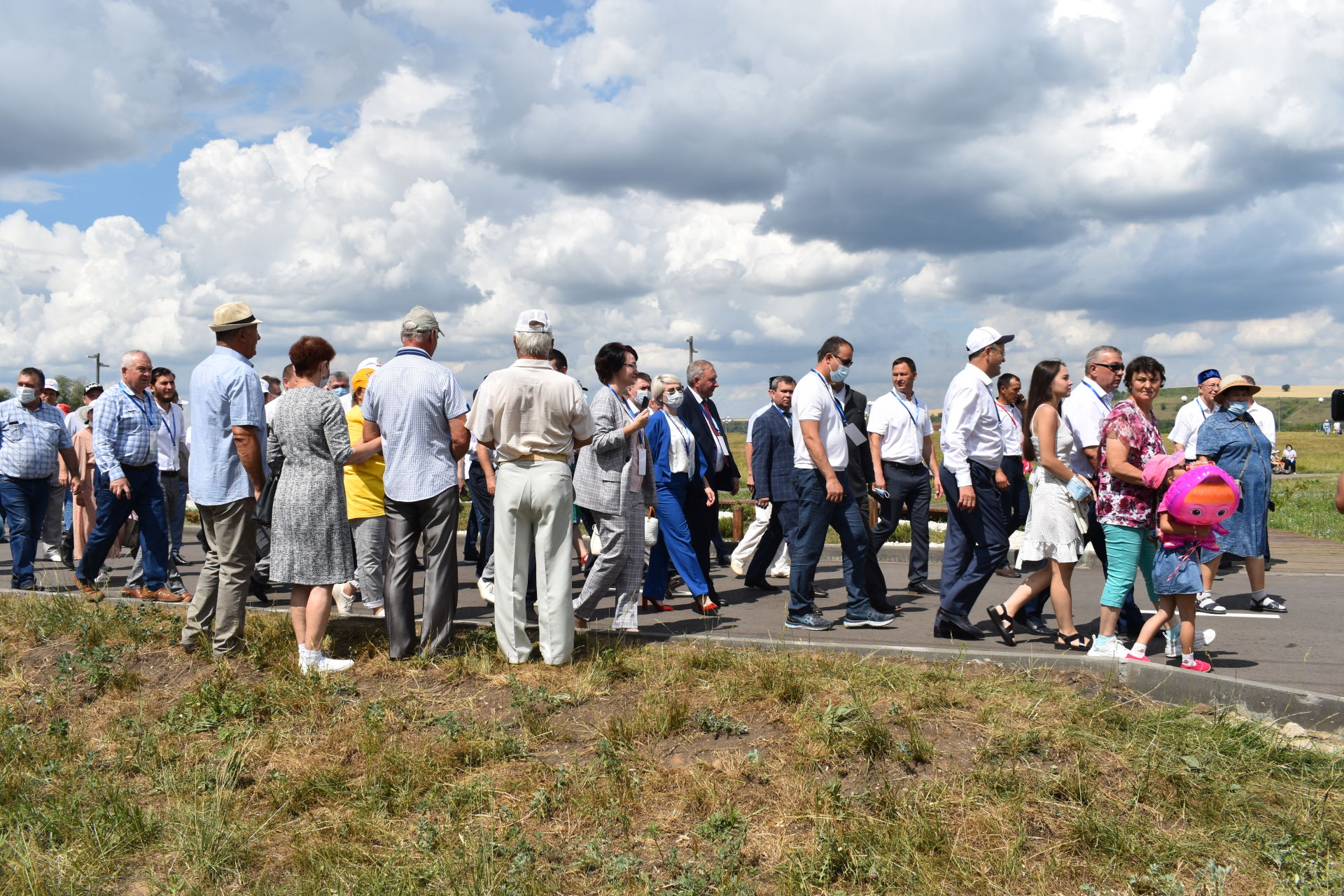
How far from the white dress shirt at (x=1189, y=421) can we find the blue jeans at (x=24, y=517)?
10.5m

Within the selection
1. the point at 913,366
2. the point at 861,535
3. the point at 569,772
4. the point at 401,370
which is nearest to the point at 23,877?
the point at 569,772

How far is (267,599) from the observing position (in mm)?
9000

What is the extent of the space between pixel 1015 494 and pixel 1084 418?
166 inches

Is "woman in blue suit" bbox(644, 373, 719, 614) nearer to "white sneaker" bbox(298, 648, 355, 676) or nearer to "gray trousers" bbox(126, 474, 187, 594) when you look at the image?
"white sneaker" bbox(298, 648, 355, 676)

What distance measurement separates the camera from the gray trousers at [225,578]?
617cm

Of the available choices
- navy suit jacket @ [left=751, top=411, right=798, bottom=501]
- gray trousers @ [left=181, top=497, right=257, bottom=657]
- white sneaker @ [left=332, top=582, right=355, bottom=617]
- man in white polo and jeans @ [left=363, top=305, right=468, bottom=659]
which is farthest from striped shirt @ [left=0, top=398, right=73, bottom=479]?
navy suit jacket @ [left=751, top=411, right=798, bottom=501]

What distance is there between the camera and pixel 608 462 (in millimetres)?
7012

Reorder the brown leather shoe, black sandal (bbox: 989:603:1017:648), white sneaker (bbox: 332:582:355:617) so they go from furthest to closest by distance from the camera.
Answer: the brown leather shoe
white sneaker (bbox: 332:582:355:617)
black sandal (bbox: 989:603:1017:648)

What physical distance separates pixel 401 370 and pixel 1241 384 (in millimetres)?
6709

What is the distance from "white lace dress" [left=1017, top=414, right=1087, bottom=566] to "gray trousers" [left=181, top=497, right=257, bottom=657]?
15.8 ft

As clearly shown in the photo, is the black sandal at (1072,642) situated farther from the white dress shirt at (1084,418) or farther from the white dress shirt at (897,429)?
the white dress shirt at (897,429)

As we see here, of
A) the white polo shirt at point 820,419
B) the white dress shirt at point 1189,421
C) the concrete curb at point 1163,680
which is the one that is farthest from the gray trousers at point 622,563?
the white dress shirt at point 1189,421

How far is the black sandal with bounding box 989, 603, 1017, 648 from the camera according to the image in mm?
6895

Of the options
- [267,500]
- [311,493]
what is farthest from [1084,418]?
[267,500]
